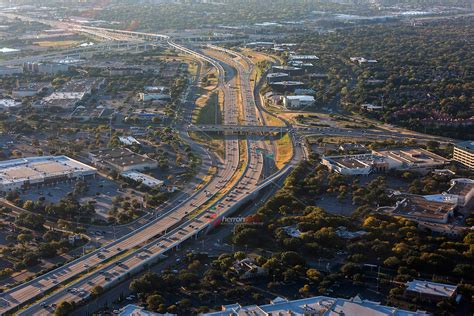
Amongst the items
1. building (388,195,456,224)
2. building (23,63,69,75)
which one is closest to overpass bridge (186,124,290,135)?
building (388,195,456,224)

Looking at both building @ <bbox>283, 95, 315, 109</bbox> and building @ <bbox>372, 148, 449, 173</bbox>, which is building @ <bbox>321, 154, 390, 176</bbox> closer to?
building @ <bbox>372, 148, 449, 173</bbox>

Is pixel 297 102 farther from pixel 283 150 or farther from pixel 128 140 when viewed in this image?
pixel 128 140

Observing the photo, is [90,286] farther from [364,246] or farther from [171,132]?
[171,132]

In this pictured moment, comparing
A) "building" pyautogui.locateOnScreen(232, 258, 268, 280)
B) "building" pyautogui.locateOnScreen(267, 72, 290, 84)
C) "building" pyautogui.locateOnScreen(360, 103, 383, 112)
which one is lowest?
"building" pyautogui.locateOnScreen(232, 258, 268, 280)

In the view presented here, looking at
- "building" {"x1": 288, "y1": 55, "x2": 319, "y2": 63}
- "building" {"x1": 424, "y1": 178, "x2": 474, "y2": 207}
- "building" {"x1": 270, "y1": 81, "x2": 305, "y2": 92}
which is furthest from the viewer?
"building" {"x1": 288, "y1": 55, "x2": 319, "y2": 63}

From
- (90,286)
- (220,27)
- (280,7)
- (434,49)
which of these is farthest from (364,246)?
(280,7)

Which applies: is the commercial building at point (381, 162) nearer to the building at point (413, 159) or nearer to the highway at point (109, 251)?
the building at point (413, 159)
